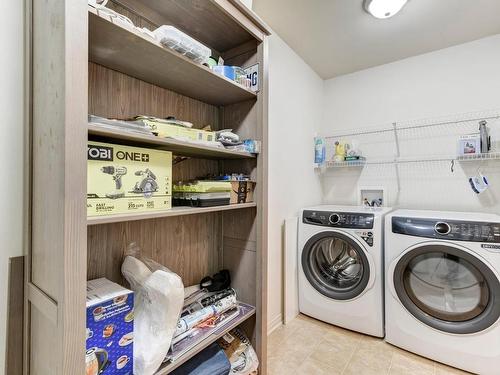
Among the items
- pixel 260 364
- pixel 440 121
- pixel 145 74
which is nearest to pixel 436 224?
pixel 440 121

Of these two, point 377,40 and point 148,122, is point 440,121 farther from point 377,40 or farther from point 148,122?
point 148,122

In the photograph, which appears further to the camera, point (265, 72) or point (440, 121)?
point (440, 121)

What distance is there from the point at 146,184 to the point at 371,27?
2.02m

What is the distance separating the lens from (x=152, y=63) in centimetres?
95

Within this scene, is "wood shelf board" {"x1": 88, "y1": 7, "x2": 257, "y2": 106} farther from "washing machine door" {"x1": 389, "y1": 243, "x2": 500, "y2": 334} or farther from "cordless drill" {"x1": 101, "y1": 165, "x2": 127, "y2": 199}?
"washing machine door" {"x1": 389, "y1": 243, "x2": 500, "y2": 334}

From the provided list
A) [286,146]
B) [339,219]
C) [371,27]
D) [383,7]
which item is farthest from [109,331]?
[371,27]

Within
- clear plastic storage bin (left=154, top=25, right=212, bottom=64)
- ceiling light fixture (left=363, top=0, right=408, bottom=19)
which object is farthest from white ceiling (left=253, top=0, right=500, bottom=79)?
clear plastic storage bin (left=154, top=25, right=212, bottom=64)

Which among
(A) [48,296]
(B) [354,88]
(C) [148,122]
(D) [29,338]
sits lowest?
(D) [29,338]

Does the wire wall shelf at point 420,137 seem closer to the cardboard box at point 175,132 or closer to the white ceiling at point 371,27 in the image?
the white ceiling at point 371,27

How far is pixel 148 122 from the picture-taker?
0.88m

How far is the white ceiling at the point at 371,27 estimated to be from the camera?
1656mm

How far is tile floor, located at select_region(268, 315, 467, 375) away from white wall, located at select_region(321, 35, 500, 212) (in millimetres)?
1247

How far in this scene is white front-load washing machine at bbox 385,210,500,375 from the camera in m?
1.43

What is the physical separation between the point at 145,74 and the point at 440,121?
2419 mm
